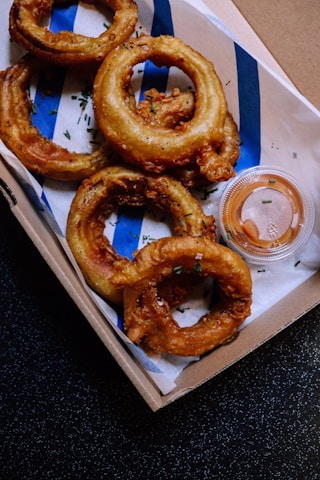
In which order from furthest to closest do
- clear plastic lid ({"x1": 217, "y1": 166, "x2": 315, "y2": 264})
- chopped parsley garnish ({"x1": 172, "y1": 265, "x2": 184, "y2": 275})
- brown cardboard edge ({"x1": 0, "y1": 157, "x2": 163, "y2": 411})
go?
clear plastic lid ({"x1": 217, "y1": 166, "x2": 315, "y2": 264}), chopped parsley garnish ({"x1": 172, "y1": 265, "x2": 184, "y2": 275}), brown cardboard edge ({"x1": 0, "y1": 157, "x2": 163, "y2": 411})

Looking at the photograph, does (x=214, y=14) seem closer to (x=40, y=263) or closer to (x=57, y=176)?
(x=57, y=176)

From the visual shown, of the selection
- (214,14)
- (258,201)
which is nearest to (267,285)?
(258,201)

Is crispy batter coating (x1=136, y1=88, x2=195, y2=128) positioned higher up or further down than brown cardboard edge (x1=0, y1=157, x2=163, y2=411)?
higher up

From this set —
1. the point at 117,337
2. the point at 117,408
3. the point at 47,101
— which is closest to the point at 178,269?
the point at 117,337

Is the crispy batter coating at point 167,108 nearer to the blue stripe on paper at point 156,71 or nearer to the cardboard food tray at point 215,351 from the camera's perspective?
the blue stripe on paper at point 156,71

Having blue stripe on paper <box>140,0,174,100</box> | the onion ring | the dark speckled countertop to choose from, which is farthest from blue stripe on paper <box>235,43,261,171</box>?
the dark speckled countertop

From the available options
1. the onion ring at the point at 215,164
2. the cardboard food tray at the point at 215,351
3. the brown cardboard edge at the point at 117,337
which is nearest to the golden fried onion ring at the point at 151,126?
the onion ring at the point at 215,164

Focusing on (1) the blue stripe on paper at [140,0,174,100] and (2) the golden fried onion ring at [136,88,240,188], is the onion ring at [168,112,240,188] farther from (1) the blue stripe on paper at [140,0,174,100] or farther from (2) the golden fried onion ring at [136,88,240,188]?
(1) the blue stripe on paper at [140,0,174,100]

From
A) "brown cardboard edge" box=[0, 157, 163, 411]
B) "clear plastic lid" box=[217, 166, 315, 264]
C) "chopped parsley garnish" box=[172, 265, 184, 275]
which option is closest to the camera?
"brown cardboard edge" box=[0, 157, 163, 411]
